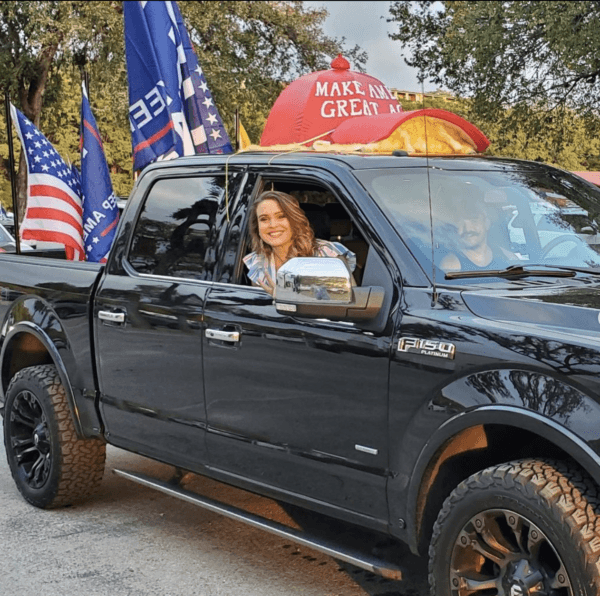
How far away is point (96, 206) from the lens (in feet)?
26.8

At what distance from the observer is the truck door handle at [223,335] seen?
4293 millimetres

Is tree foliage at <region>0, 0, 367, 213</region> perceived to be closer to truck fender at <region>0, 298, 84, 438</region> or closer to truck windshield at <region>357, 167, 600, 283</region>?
truck fender at <region>0, 298, 84, 438</region>

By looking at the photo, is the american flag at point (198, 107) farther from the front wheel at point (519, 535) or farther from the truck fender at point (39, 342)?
the front wheel at point (519, 535)

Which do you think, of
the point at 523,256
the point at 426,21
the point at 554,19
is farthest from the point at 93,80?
the point at 523,256

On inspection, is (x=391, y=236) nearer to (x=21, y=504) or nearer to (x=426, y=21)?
(x=21, y=504)

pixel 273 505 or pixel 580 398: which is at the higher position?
pixel 580 398

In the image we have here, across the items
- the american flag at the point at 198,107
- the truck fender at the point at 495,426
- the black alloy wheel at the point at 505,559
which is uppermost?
the american flag at the point at 198,107

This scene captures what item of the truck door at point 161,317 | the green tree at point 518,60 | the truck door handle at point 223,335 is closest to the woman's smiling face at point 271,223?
the truck door at point 161,317

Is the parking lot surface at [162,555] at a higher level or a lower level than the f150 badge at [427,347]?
lower

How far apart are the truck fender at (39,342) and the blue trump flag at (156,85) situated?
3.93ft

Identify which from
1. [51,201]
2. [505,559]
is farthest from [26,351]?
[505,559]

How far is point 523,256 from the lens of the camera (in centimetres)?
407

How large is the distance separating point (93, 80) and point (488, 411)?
25.3 m

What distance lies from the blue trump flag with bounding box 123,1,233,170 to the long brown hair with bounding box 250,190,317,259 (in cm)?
179
